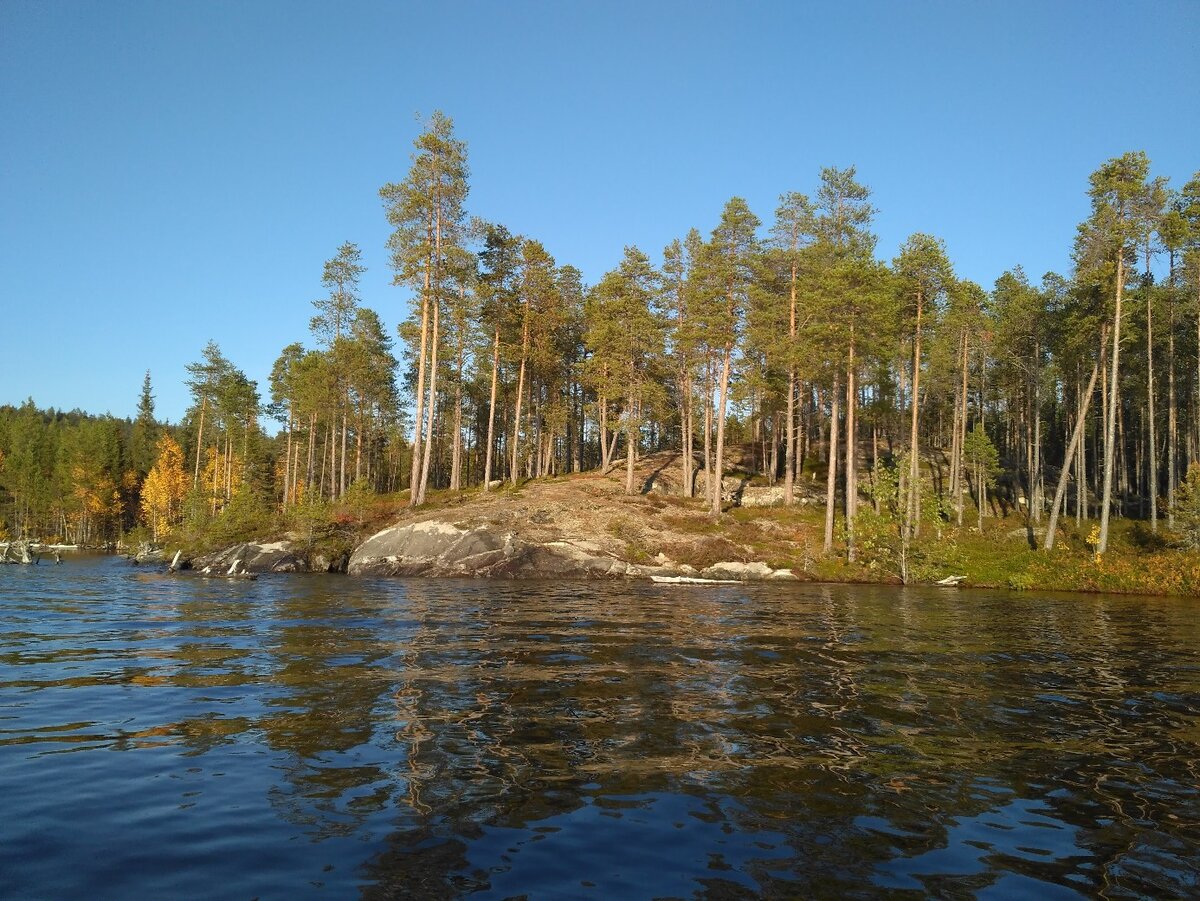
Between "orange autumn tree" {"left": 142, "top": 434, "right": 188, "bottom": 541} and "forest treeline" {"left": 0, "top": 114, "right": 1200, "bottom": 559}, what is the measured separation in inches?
415

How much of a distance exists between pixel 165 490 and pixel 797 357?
249ft

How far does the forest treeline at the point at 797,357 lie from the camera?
42312 millimetres

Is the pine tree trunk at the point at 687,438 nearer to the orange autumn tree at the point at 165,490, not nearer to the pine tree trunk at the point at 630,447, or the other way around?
the pine tree trunk at the point at 630,447

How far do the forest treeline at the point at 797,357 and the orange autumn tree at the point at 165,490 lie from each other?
10.6 m

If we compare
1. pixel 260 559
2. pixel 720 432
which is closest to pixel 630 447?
pixel 720 432

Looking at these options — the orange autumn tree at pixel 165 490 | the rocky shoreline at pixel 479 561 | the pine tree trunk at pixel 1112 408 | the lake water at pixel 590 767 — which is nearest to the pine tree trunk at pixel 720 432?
the rocky shoreline at pixel 479 561

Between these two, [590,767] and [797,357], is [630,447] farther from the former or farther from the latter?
[590,767]

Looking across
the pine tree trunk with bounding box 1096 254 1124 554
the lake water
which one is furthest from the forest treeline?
the lake water

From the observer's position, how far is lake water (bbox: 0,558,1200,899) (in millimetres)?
5203

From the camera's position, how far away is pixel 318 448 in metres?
83.6

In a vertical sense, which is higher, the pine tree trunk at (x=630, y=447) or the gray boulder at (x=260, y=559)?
the pine tree trunk at (x=630, y=447)

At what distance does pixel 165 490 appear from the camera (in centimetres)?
8519

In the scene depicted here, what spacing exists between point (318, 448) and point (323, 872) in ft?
277

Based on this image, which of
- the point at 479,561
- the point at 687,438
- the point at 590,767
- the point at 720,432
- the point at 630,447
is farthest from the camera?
the point at 687,438
